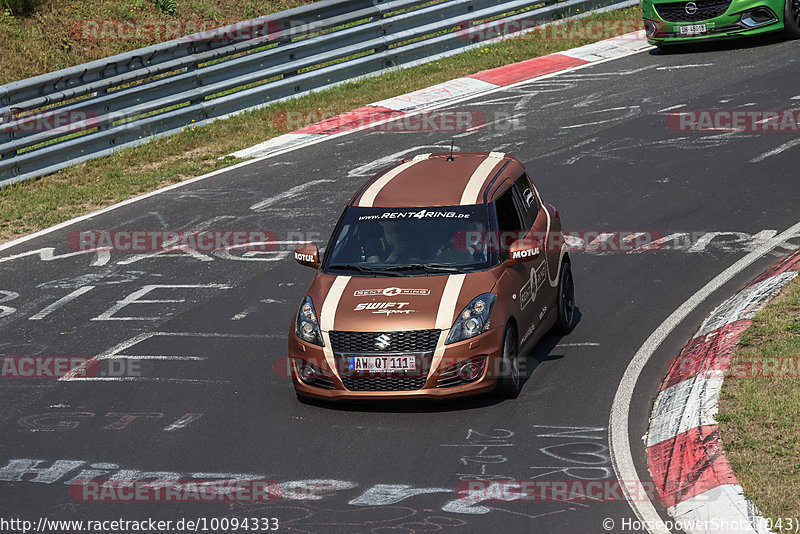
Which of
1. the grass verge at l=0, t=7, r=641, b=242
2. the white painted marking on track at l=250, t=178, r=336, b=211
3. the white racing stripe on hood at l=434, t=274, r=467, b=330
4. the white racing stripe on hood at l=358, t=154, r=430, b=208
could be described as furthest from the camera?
the grass verge at l=0, t=7, r=641, b=242

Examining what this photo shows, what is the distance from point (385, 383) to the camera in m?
8.81

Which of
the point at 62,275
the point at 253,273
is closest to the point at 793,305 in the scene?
the point at 253,273

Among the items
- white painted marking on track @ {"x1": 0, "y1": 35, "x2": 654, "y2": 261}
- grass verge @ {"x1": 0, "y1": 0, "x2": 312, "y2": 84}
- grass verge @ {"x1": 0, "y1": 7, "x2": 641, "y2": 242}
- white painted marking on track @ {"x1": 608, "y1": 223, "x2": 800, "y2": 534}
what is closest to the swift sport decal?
white painted marking on track @ {"x1": 608, "y1": 223, "x2": 800, "y2": 534}

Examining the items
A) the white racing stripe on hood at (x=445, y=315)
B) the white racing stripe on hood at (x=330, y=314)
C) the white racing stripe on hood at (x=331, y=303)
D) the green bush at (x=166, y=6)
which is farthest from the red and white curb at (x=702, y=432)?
the green bush at (x=166, y=6)

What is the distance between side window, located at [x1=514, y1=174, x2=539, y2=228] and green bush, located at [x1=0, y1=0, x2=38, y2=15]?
594 inches

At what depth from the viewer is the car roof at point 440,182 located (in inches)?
393

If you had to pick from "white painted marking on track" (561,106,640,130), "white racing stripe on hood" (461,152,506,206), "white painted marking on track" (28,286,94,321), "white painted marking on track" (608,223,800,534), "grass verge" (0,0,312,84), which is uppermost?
"grass verge" (0,0,312,84)

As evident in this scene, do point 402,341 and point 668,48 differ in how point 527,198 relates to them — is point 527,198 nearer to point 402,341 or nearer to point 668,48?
point 402,341

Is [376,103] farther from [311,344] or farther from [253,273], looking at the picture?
[311,344]

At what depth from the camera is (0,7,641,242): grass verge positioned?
15609 millimetres

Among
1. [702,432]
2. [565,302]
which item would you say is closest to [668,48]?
[565,302]

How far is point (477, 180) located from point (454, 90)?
980 centimetres

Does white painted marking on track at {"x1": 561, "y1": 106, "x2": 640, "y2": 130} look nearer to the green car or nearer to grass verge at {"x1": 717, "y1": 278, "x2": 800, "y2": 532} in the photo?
the green car

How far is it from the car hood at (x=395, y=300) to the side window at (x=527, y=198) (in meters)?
1.34
